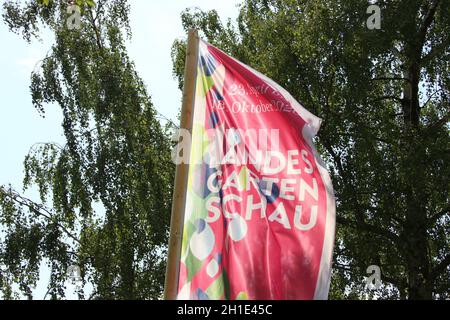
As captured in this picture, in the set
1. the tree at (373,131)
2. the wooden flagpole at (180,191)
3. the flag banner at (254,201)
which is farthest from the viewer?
the tree at (373,131)

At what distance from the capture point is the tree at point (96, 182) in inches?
957

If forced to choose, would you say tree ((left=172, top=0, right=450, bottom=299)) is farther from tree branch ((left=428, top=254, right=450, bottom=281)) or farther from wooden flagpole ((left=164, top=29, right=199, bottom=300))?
wooden flagpole ((left=164, top=29, right=199, bottom=300))

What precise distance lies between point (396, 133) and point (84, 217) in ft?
27.5

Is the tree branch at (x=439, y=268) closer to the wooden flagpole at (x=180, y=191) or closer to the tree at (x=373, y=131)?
the tree at (x=373, y=131)

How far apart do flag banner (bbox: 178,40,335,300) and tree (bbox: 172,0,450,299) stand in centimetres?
1358

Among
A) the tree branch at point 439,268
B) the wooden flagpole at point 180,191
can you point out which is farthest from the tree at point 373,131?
the wooden flagpole at point 180,191

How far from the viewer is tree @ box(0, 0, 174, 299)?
79.7 feet

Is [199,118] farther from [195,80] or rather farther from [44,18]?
[44,18]

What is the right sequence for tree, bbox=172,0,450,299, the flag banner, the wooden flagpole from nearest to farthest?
1. the flag banner
2. the wooden flagpole
3. tree, bbox=172,0,450,299

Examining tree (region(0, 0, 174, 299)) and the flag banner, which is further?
tree (region(0, 0, 174, 299))

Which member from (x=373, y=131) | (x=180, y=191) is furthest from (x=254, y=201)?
(x=373, y=131)

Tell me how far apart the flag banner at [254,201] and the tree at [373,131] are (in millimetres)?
13581

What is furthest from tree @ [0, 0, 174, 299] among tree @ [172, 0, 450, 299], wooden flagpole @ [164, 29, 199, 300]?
wooden flagpole @ [164, 29, 199, 300]

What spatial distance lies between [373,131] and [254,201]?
15.5 m
